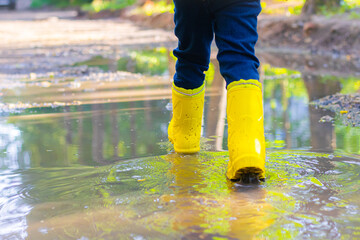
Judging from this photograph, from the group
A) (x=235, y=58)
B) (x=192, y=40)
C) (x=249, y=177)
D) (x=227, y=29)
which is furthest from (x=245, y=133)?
(x=192, y=40)

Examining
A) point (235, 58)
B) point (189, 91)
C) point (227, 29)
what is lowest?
point (189, 91)

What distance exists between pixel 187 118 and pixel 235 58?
0.50 m

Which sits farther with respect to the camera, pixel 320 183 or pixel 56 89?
pixel 56 89

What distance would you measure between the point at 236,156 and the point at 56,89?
2871 millimetres

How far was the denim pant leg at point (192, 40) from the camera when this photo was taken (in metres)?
1.99

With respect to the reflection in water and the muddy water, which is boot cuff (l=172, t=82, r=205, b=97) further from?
the reflection in water

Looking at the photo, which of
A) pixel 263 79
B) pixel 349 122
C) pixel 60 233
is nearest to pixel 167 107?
pixel 349 122

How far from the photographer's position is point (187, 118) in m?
2.30

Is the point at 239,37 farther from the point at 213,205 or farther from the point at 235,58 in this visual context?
the point at 213,205

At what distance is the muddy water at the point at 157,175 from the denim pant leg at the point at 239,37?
38cm

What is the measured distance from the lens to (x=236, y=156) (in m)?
1.77

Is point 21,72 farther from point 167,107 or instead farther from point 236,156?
point 236,156

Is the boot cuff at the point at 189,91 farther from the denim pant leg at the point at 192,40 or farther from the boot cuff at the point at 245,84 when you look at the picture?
the boot cuff at the point at 245,84

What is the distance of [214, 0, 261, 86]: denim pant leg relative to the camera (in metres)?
1.88
